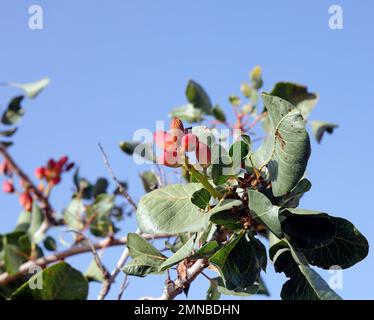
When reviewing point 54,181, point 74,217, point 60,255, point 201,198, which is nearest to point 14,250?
point 60,255

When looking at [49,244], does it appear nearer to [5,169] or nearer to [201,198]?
[5,169]

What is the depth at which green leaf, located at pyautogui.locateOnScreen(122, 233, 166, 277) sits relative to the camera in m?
1.09

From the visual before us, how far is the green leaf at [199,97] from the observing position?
7.29ft

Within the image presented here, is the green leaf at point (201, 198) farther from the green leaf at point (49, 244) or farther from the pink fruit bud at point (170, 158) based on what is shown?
the green leaf at point (49, 244)

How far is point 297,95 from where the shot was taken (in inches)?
75.1

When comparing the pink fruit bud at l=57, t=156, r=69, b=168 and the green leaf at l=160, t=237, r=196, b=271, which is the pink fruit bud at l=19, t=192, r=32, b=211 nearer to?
the pink fruit bud at l=57, t=156, r=69, b=168

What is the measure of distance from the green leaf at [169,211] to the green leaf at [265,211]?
11cm

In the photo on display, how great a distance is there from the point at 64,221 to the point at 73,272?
1195mm

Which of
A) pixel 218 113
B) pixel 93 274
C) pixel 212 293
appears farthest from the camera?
pixel 218 113

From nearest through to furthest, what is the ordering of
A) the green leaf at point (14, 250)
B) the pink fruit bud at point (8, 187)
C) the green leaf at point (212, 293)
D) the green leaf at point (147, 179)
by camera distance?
the green leaf at point (212, 293) → the green leaf at point (14, 250) → the green leaf at point (147, 179) → the pink fruit bud at point (8, 187)

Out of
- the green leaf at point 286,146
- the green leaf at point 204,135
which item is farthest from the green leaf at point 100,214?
the green leaf at point 286,146

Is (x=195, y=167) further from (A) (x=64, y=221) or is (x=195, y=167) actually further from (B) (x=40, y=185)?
(B) (x=40, y=185)

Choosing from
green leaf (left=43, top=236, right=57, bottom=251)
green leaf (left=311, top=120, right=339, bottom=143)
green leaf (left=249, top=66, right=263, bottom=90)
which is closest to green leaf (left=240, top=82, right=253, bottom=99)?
green leaf (left=249, top=66, right=263, bottom=90)

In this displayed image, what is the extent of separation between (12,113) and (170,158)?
1559mm
